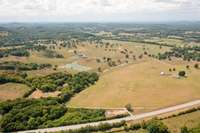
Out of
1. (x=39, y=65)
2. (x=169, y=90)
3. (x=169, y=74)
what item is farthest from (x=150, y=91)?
(x=39, y=65)

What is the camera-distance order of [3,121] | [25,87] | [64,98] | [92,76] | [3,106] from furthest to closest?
[92,76]
[25,87]
[64,98]
[3,106]
[3,121]

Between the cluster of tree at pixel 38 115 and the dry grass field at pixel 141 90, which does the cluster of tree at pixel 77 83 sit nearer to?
the dry grass field at pixel 141 90

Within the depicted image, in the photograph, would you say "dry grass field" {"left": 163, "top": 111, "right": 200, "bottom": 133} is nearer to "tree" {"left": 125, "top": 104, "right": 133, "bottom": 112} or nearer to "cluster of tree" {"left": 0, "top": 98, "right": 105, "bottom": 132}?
"tree" {"left": 125, "top": 104, "right": 133, "bottom": 112}

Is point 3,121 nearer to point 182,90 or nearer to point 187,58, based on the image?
point 182,90

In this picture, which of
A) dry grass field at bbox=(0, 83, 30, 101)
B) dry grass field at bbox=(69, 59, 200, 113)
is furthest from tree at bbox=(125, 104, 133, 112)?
dry grass field at bbox=(0, 83, 30, 101)

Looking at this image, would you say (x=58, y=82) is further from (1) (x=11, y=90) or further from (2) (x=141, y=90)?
(2) (x=141, y=90)

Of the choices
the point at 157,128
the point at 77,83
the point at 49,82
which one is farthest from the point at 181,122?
the point at 49,82
